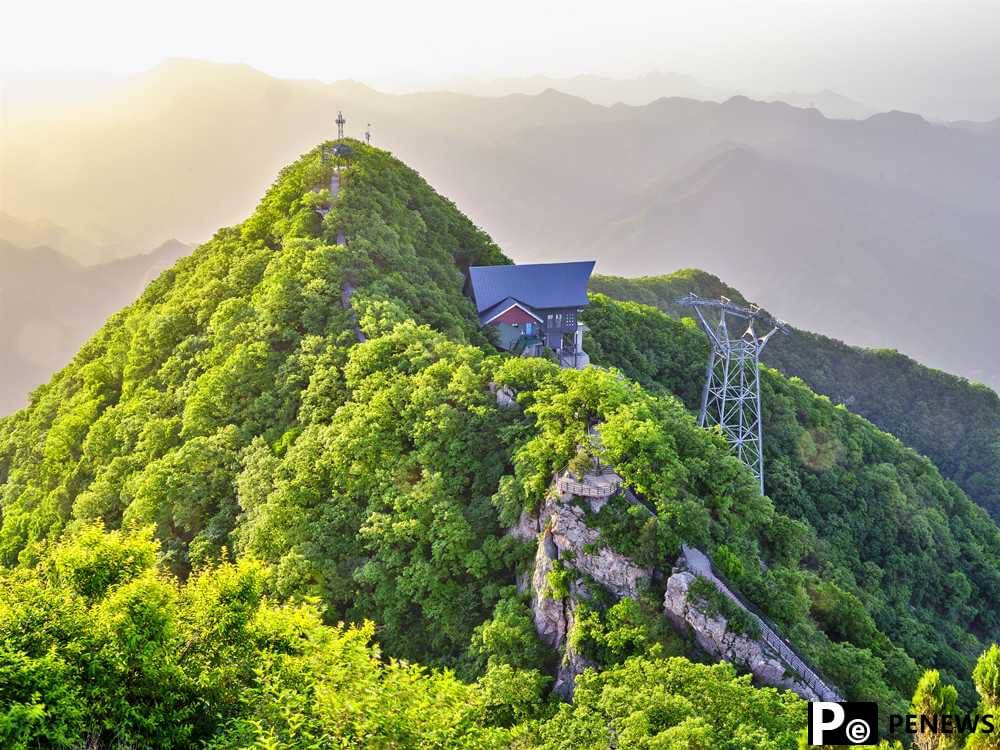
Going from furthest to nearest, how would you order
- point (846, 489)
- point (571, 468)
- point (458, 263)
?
point (458, 263) < point (846, 489) < point (571, 468)

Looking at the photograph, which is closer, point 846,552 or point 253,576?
point 253,576

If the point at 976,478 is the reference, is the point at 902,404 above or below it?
above

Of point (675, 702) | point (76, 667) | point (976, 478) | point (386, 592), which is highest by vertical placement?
point (76, 667)

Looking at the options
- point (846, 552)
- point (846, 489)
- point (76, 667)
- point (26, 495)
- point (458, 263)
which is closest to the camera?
point (76, 667)

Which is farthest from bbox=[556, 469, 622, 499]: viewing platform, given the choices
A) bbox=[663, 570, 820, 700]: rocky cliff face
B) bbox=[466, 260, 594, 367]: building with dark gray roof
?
bbox=[466, 260, 594, 367]: building with dark gray roof

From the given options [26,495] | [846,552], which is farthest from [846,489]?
[26,495]

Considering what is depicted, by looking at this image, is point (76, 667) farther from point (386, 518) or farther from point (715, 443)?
point (715, 443)
